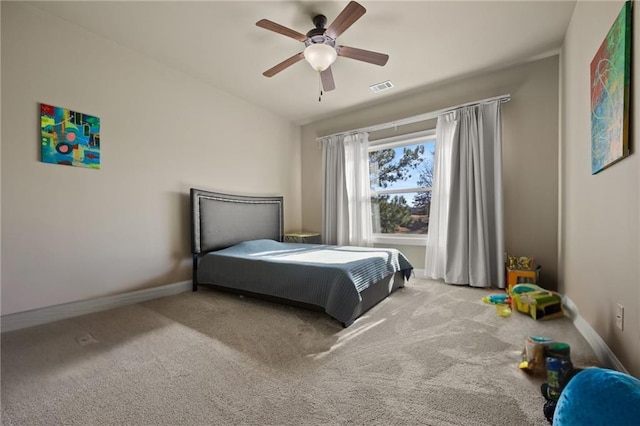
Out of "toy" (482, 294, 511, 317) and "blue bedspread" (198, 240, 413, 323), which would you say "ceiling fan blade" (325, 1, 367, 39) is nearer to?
"blue bedspread" (198, 240, 413, 323)

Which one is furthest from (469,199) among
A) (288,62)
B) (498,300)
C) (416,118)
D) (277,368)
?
(277,368)

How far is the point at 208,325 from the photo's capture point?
224 centimetres

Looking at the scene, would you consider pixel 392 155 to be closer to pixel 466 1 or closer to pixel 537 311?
pixel 466 1

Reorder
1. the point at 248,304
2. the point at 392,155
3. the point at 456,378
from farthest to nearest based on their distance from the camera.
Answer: the point at 392,155 → the point at 248,304 → the point at 456,378

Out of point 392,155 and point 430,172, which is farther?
point 392,155

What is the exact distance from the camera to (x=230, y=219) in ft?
11.9

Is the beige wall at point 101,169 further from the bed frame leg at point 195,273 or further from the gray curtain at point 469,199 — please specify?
the gray curtain at point 469,199

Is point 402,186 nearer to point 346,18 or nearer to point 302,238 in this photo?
point 302,238

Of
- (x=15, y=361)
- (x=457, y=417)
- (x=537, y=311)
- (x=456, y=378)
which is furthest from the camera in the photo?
(x=537, y=311)

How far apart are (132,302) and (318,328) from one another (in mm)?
2038

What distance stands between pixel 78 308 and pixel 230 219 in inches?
67.8

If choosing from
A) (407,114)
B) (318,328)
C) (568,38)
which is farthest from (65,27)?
(568,38)

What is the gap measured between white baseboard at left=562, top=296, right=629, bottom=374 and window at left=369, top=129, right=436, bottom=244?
69.4 inches

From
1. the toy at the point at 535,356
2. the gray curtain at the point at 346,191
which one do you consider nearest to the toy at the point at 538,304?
the toy at the point at 535,356
